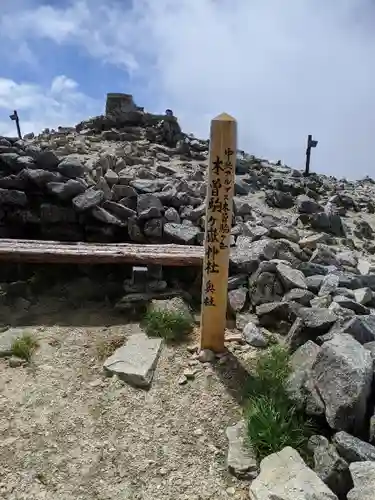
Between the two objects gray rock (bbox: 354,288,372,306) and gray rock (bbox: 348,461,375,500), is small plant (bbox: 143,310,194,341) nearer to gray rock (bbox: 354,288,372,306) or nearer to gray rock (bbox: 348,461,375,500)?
gray rock (bbox: 354,288,372,306)

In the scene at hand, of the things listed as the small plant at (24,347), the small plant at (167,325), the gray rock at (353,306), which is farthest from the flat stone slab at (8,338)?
the gray rock at (353,306)

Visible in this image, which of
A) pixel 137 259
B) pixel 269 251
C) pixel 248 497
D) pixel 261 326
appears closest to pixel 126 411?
pixel 248 497

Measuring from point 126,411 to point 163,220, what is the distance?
12.9 ft

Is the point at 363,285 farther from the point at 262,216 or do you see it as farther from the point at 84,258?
the point at 84,258

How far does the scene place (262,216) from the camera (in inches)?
369

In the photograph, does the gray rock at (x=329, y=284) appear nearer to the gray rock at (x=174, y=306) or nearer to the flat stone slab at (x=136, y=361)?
the gray rock at (x=174, y=306)

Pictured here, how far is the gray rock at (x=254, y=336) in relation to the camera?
5.03 metres

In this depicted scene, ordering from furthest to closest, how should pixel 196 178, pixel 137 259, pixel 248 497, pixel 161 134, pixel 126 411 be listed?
pixel 161 134 → pixel 196 178 → pixel 137 259 → pixel 126 411 → pixel 248 497

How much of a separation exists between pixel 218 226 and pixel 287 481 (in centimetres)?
242

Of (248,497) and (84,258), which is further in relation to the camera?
(84,258)

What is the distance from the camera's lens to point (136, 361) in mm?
4688

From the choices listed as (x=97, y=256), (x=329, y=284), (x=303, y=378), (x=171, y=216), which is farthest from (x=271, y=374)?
(x=171, y=216)

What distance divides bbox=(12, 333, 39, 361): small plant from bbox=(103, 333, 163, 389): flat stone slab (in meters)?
0.93

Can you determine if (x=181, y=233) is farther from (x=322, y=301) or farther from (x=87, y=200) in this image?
(x=322, y=301)
